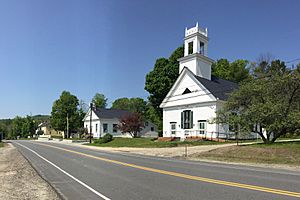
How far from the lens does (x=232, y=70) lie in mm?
63781

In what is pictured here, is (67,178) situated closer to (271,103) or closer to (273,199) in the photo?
(273,199)

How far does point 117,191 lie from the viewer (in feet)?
28.8

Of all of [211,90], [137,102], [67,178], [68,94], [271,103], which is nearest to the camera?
[67,178]

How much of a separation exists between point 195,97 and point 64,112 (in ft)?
153

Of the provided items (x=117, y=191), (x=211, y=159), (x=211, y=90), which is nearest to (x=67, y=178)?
(x=117, y=191)

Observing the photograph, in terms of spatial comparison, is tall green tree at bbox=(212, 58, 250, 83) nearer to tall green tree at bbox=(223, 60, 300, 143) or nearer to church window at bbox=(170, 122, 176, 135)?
church window at bbox=(170, 122, 176, 135)

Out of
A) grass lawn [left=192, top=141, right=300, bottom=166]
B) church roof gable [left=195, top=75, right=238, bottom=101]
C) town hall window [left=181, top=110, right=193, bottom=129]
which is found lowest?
grass lawn [left=192, top=141, right=300, bottom=166]

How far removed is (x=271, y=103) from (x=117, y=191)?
708 inches

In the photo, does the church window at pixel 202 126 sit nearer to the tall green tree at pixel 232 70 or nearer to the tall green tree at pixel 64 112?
the tall green tree at pixel 232 70

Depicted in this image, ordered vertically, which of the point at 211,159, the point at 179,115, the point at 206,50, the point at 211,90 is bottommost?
the point at 211,159

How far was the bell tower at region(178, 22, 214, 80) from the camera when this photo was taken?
41.7 metres

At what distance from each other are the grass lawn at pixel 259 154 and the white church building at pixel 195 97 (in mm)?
12781

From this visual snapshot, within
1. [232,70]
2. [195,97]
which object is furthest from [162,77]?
[232,70]

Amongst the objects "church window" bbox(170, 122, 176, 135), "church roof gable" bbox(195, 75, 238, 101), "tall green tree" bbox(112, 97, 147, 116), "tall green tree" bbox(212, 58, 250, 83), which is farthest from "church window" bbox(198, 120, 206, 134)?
"tall green tree" bbox(112, 97, 147, 116)
